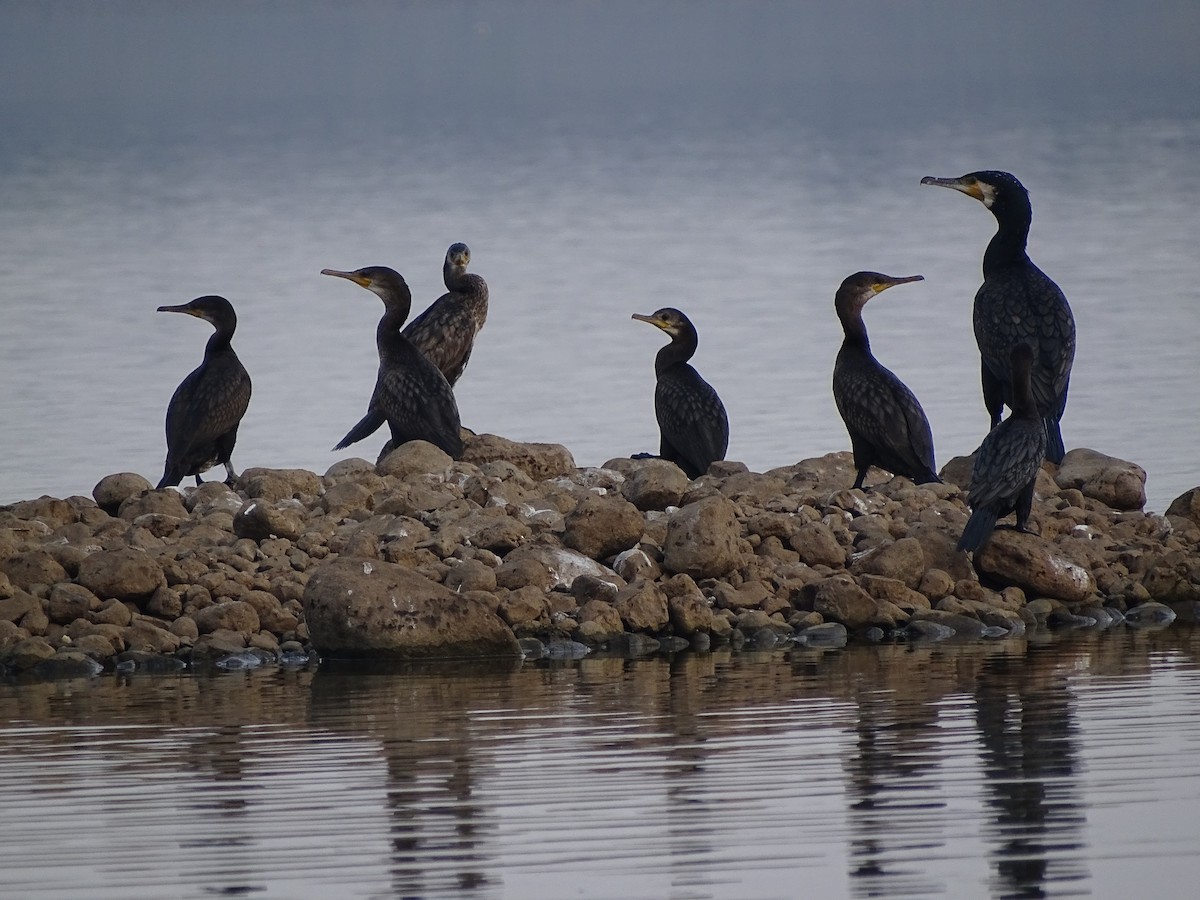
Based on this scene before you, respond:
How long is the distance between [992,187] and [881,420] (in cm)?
177

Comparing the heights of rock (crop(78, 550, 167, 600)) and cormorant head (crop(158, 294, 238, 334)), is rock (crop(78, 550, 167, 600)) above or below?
below

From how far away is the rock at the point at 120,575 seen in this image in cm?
1268

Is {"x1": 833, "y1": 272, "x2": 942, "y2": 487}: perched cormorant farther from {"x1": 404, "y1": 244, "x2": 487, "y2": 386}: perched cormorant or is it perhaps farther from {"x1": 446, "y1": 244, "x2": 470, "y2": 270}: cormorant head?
{"x1": 446, "y1": 244, "x2": 470, "y2": 270}: cormorant head

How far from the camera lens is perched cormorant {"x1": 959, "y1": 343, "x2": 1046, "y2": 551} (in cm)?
1277

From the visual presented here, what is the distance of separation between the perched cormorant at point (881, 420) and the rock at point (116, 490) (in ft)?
13.6

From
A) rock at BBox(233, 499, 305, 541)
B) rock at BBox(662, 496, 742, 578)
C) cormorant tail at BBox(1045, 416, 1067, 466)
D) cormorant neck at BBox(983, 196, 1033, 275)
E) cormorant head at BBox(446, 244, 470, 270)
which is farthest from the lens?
cormorant head at BBox(446, 244, 470, 270)

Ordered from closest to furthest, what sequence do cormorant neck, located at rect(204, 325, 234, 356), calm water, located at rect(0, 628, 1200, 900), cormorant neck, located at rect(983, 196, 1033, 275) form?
1. calm water, located at rect(0, 628, 1200, 900)
2. cormorant neck, located at rect(983, 196, 1033, 275)
3. cormorant neck, located at rect(204, 325, 234, 356)

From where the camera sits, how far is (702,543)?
501 inches

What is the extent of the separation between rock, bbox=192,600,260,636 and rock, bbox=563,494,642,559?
1732mm

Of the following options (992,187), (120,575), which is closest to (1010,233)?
(992,187)

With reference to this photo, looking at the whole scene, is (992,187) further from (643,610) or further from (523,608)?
(523,608)

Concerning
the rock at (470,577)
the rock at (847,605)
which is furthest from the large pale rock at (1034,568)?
the rock at (470,577)

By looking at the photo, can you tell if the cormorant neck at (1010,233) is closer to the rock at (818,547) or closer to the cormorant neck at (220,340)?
the rock at (818,547)

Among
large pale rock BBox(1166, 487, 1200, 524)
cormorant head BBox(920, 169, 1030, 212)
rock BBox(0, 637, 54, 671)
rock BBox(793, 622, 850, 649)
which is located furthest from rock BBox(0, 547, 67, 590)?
large pale rock BBox(1166, 487, 1200, 524)
